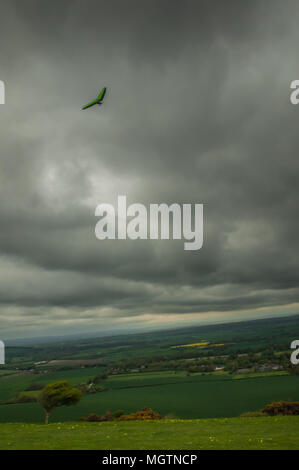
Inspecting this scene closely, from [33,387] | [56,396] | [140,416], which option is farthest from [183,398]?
[33,387]

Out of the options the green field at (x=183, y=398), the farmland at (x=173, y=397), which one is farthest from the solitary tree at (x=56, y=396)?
the green field at (x=183, y=398)

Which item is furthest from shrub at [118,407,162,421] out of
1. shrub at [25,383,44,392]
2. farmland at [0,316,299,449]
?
shrub at [25,383,44,392]

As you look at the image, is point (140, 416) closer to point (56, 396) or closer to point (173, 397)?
point (56, 396)

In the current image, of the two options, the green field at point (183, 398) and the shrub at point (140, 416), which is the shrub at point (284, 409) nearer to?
the shrub at point (140, 416)

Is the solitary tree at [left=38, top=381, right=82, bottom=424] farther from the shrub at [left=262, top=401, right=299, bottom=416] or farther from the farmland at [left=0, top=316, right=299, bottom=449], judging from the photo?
the shrub at [left=262, top=401, right=299, bottom=416]

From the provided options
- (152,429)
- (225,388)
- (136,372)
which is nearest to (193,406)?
(225,388)
